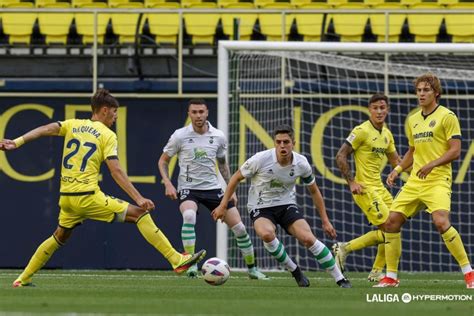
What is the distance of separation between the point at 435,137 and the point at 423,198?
2.13 feet

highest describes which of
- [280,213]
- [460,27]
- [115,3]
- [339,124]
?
[115,3]

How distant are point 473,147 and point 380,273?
4432 mm

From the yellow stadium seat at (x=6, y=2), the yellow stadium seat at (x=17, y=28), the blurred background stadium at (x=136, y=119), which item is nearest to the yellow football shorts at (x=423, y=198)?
the blurred background stadium at (x=136, y=119)

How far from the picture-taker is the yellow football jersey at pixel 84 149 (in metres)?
12.4

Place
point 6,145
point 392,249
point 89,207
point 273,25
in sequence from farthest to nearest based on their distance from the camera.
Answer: point 273,25 < point 392,249 < point 89,207 < point 6,145

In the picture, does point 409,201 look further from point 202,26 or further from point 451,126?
point 202,26

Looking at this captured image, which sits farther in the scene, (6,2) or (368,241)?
(6,2)

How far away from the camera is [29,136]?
1194 centimetres

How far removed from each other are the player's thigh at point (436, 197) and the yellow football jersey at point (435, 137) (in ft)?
0.27

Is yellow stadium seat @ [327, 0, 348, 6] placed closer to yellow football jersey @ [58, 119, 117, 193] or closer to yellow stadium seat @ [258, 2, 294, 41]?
yellow stadium seat @ [258, 2, 294, 41]

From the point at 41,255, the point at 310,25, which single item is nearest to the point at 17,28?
→ the point at 310,25

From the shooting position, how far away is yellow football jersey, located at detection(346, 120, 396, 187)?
585 inches

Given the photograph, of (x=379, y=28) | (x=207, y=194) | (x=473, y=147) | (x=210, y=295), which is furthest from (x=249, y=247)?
(x=379, y=28)

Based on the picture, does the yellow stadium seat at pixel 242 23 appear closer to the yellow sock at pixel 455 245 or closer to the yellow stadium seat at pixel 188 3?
the yellow stadium seat at pixel 188 3
